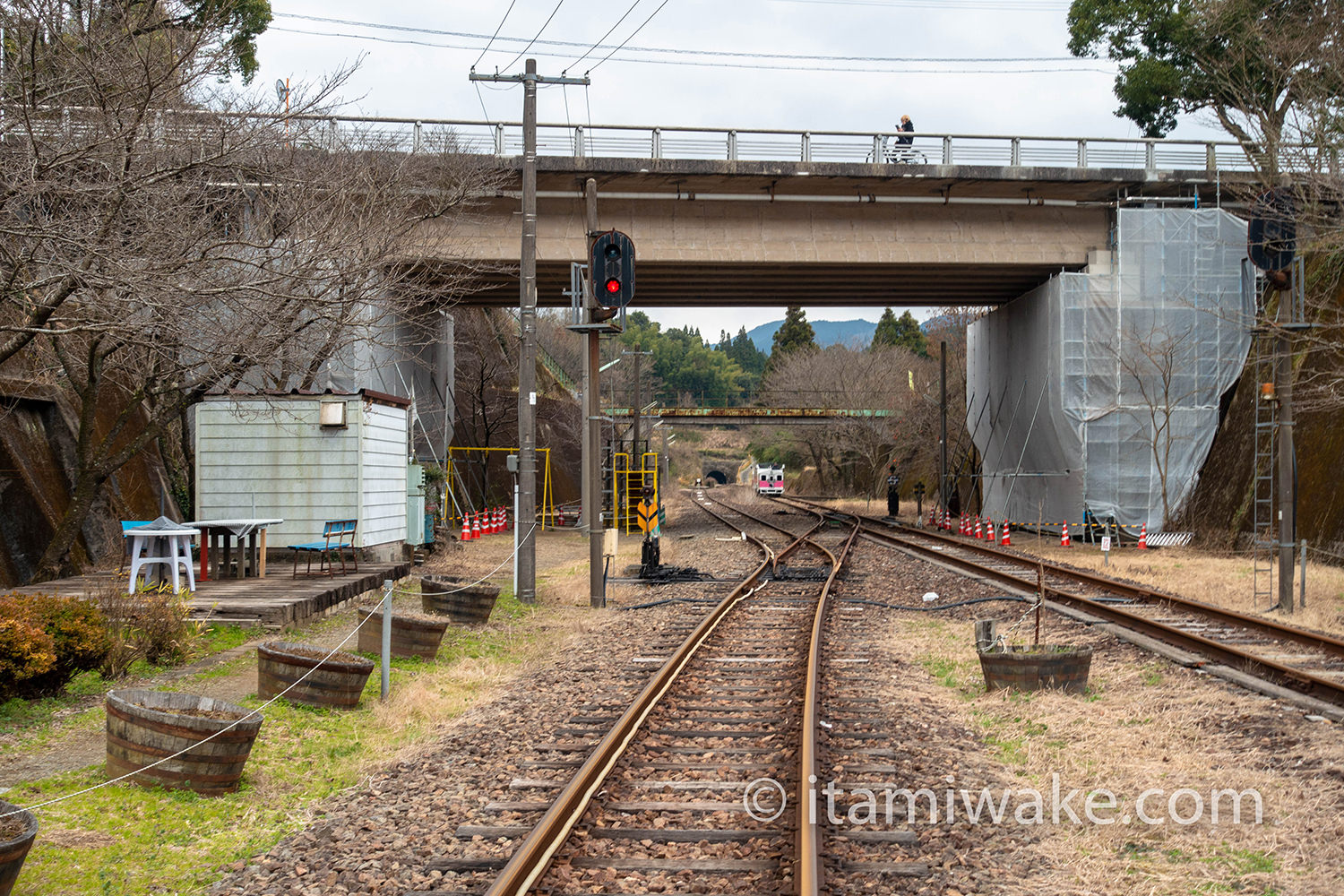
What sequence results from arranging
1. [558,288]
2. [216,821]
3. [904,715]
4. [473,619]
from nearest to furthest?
[216,821]
[904,715]
[473,619]
[558,288]

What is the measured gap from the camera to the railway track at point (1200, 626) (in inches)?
373

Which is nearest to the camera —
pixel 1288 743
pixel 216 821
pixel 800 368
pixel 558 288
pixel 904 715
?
pixel 216 821

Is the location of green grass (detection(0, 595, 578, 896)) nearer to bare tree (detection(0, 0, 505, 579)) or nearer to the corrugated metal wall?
bare tree (detection(0, 0, 505, 579))

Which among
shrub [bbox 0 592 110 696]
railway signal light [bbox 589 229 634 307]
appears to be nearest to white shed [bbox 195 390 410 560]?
railway signal light [bbox 589 229 634 307]

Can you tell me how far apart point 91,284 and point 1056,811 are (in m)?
8.94

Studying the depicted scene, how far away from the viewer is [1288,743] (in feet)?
23.6

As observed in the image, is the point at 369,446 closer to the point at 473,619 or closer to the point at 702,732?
the point at 473,619

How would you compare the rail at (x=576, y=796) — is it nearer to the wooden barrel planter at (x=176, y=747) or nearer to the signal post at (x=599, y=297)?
the wooden barrel planter at (x=176, y=747)

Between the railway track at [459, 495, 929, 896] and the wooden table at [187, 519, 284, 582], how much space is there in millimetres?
6345

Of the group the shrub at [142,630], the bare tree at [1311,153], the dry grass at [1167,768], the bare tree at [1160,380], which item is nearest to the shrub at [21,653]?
the shrub at [142,630]

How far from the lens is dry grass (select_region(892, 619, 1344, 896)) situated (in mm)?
4973

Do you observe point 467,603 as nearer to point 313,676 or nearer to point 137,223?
point 313,676

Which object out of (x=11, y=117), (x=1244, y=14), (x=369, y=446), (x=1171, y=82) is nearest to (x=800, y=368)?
(x=1171, y=82)

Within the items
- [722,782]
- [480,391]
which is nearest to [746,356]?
[480,391]
